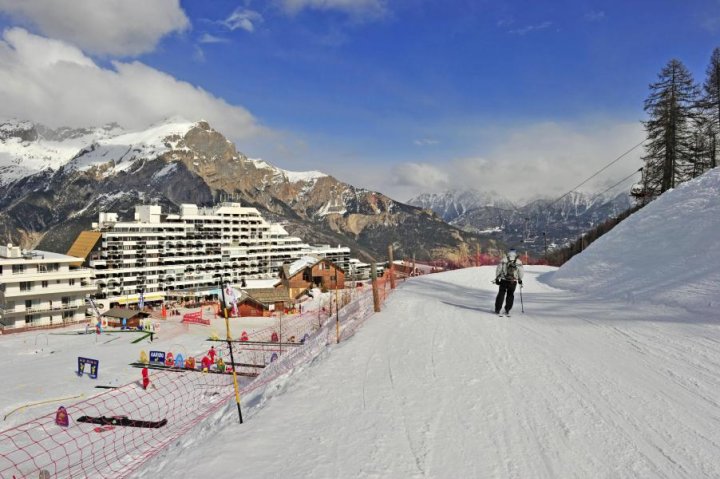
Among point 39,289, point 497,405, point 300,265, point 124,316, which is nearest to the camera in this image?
point 497,405

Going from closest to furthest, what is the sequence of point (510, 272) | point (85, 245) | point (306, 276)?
point (510, 272), point (306, 276), point (85, 245)

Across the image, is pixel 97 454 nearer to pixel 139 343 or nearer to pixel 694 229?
pixel 694 229

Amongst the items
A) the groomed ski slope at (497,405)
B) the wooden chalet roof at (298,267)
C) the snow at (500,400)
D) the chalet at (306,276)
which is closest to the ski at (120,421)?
the snow at (500,400)

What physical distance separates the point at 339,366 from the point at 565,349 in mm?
4824

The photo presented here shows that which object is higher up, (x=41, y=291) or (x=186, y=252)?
(x=186, y=252)

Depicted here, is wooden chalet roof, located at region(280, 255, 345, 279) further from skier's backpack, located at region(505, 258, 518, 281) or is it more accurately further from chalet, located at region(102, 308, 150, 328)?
skier's backpack, located at region(505, 258, 518, 281)

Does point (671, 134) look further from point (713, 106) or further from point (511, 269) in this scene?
point (511, 269)

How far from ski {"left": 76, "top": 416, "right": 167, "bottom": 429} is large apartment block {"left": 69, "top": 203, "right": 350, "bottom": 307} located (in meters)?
82.3

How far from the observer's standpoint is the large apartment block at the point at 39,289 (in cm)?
5893

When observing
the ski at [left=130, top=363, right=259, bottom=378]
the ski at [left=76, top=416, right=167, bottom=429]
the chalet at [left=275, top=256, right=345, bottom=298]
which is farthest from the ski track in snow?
the chalet at [left=275, top=256, right=345, bottom=298]

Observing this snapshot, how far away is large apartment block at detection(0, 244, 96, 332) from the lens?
58925 millimetres

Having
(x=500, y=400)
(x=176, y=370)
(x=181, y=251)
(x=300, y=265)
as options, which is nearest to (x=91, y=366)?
(x=176, y=370)

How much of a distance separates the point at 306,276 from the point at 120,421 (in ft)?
234

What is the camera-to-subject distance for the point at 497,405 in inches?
246
